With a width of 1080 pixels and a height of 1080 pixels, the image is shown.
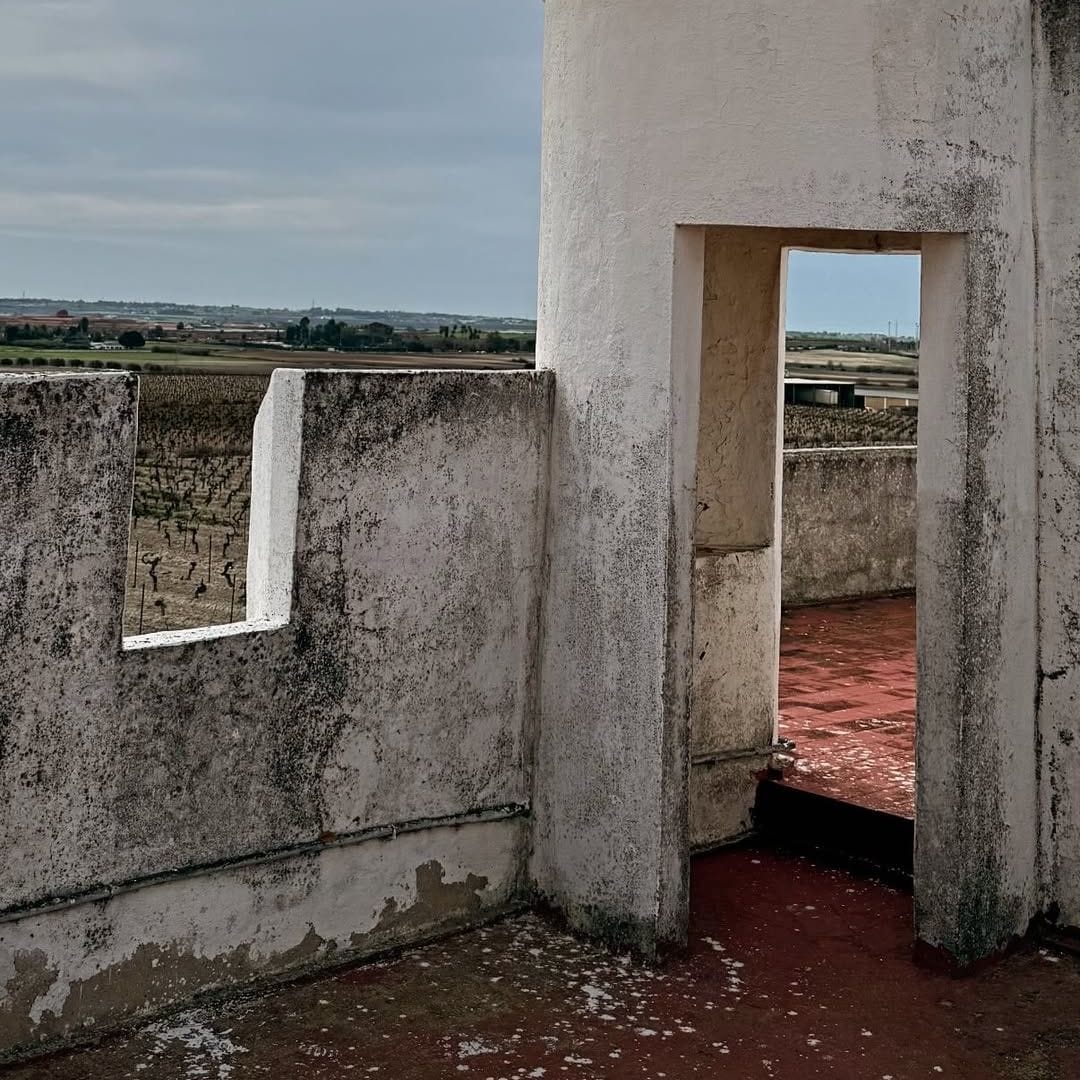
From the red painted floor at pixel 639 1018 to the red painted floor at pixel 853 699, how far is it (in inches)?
44.0

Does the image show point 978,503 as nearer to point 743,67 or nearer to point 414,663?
point 743,67

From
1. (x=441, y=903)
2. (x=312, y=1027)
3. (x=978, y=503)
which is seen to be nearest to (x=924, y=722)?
(x=978, y=503)

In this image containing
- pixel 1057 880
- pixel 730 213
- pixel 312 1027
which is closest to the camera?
pixel 312 1027

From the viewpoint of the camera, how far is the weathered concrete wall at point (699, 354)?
208 inches

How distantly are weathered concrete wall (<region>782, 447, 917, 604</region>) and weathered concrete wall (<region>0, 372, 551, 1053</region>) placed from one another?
550 cm

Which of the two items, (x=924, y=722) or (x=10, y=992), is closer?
(x=10, y=992)

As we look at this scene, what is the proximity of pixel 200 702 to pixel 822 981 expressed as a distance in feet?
7.86

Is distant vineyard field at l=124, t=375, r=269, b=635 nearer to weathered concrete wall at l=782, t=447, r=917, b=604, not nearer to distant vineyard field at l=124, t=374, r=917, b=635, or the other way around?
distant vineyard field at l=124, t=374, r=917, b=635

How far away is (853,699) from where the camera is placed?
869 centimetres

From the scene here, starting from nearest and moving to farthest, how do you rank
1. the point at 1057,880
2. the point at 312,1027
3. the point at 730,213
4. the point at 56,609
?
the point at 56,609
the point at 312,1027
the point at 730,213
the point at 1057,880

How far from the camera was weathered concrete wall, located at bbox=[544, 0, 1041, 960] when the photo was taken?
5.28 meters

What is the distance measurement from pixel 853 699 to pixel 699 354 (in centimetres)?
368

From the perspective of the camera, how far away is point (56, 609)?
15.3 feet

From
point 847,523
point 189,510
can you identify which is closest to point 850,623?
point 847,523
